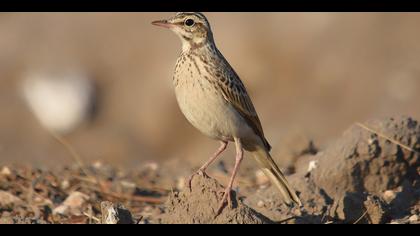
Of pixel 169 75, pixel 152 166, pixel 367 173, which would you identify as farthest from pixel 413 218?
pixel 169 75

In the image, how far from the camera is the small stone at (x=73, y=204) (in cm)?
812

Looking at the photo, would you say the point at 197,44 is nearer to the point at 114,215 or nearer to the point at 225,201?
the point at 225,201

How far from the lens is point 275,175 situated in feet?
24.8

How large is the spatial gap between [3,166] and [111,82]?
10.3 metres

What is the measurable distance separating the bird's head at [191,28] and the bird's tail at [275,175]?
966 millimetres

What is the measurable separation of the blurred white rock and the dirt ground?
10.0 m

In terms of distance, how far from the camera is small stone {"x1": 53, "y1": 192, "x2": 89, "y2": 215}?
812 centimetres

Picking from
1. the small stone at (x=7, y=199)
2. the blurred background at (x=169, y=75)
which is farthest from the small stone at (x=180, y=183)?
the blurred background at (x=169, y=75)

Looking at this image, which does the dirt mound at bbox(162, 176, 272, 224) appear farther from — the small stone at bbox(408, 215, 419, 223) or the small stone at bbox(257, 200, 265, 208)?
the small stone at bbox(408, 215, 419, 223)

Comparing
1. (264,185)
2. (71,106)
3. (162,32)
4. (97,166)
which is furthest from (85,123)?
(264,185)

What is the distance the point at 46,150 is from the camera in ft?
57.2

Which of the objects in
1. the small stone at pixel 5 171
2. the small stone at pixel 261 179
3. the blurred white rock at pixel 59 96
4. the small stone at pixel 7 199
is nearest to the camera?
the small stone at pixel 7 199

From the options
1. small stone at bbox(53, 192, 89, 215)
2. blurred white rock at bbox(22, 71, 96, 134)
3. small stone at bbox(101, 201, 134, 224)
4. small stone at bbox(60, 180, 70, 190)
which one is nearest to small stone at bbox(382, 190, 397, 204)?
small stone at bbox(101, 201, 134, 224)

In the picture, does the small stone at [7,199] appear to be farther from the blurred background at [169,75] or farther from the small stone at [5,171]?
the blurred background at [169,75]
